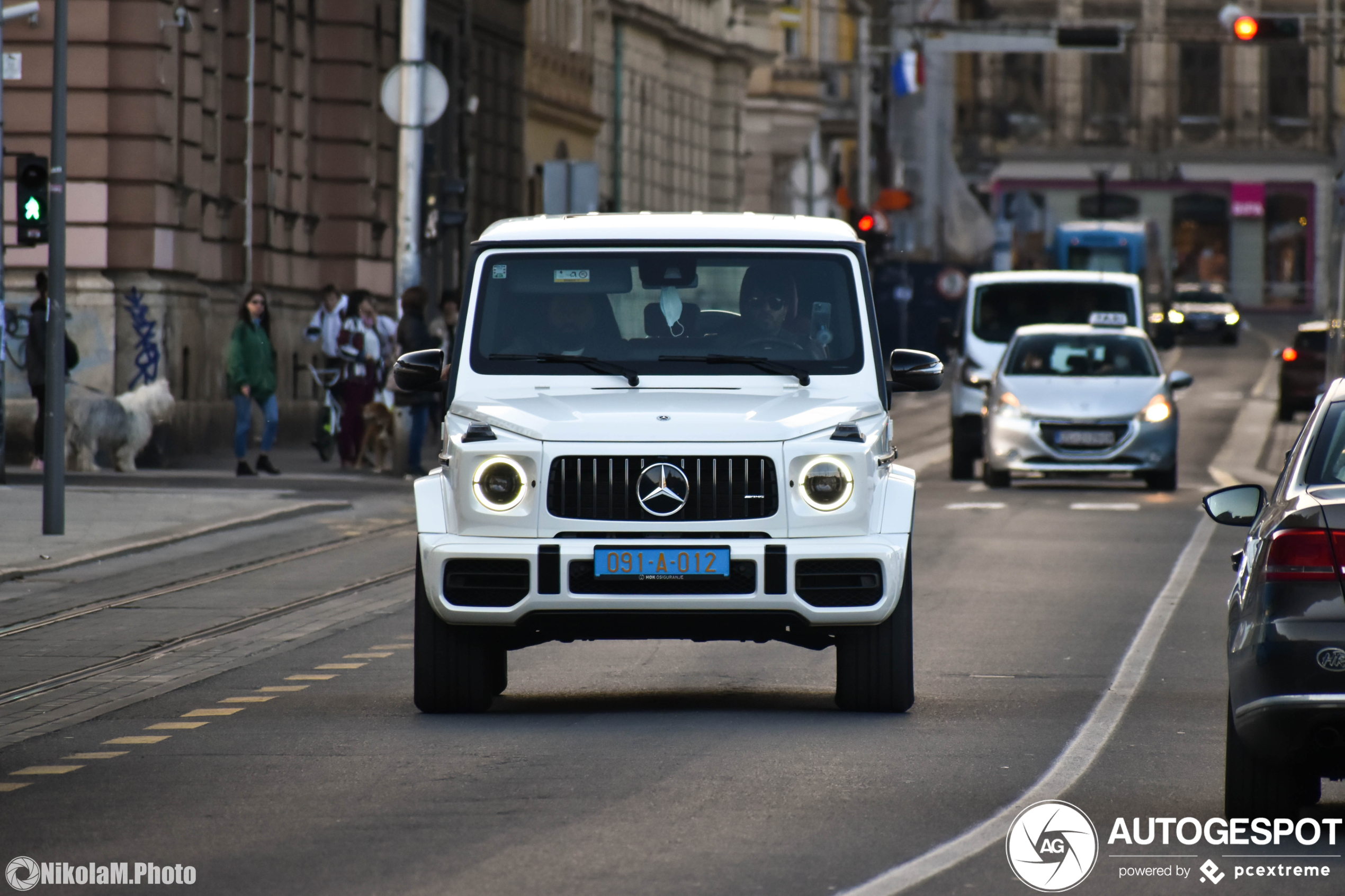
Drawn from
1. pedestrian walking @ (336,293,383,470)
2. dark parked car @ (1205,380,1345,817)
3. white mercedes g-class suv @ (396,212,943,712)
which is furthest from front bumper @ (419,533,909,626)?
pedestrian walking @ (336,293,383,470)

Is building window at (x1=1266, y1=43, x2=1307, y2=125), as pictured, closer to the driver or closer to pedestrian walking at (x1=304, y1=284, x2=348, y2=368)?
pedestrian walking at (x1=304, y1=284, x2=348, y2=368)

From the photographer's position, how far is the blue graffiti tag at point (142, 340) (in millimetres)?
30906

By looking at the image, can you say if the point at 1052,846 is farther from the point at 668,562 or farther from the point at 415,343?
the point at 415,343

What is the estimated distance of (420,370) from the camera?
39.4 ft

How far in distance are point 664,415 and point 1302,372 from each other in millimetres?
35433

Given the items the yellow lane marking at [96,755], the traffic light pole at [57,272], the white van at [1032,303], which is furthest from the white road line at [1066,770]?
the white van at [1032,303]

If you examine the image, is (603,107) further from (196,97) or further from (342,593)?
(342,593)

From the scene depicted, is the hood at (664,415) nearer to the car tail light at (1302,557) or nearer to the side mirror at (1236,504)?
the side mirror at (1236,504)

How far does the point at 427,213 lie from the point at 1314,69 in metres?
72.5

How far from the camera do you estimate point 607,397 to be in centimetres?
1147

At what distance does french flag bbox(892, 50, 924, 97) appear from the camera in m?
71.5

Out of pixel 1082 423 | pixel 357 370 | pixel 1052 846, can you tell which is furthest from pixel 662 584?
pixel 357 370

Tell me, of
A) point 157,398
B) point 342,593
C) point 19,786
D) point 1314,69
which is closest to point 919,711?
point 19,786

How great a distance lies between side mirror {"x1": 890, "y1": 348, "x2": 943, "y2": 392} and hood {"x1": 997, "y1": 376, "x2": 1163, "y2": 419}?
16026mm
